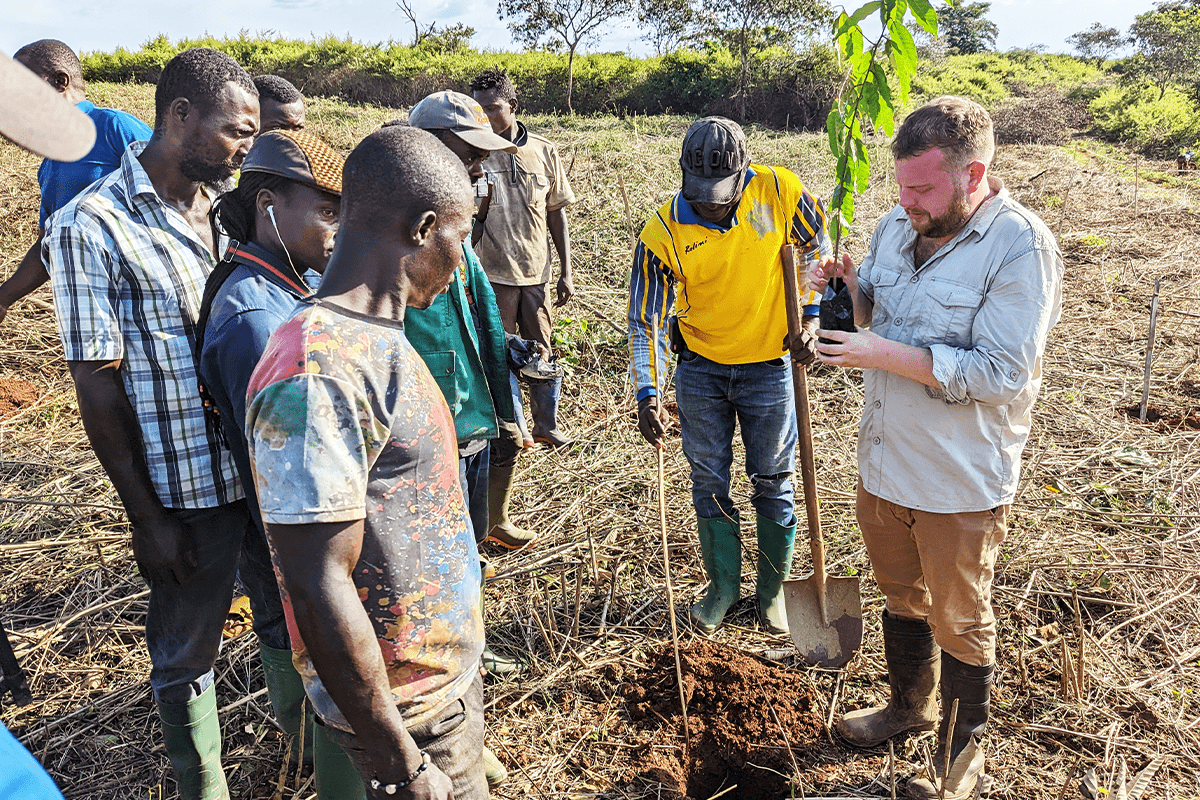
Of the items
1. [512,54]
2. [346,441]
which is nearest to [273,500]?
[346,441]

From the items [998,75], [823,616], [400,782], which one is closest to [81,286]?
[400,782]

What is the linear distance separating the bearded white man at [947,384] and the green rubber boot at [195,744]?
217 centimetres

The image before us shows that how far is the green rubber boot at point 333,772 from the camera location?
1586 mm

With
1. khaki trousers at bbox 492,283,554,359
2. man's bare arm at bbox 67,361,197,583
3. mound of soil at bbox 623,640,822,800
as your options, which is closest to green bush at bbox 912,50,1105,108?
khaki trousers at bbox 492,283,554,359

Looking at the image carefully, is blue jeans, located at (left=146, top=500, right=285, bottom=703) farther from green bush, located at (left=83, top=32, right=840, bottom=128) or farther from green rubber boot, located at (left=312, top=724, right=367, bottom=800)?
green bush, located at (left=83, top=32, right=840, bottom=128)

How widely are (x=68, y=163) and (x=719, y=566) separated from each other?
135 inches

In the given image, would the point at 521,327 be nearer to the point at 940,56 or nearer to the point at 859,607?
the point at 859,607

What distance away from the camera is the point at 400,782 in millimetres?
1353

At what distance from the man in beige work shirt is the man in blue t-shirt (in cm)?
172

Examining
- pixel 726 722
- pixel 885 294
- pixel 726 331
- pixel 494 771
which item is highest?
pixel 885 294

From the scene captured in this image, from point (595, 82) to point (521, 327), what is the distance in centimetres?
2074

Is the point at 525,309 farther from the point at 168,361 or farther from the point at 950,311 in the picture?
the point at 950,311

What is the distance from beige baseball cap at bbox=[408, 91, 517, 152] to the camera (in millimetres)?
2773

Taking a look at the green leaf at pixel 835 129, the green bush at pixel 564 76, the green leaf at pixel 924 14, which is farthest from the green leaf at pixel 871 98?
the green bush at pixel 564 76
